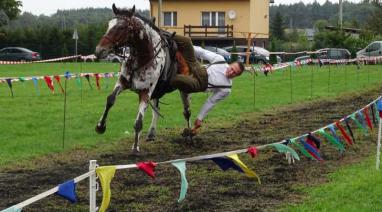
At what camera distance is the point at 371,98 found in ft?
71.1

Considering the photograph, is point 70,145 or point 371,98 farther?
point 371,98

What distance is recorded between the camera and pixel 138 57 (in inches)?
430

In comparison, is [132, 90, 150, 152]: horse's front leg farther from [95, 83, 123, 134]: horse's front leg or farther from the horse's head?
the horse's head

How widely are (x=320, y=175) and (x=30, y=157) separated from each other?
14.7ft

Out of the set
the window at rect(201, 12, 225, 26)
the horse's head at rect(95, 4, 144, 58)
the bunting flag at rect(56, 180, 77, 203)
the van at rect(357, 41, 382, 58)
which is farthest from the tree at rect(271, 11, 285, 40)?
the bunting flag at rect(56, 180, 77, 203)

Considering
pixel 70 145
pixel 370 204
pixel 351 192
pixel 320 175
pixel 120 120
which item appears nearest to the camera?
pixel 370 204

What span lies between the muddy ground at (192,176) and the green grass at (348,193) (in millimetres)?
213

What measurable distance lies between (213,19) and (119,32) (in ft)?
176

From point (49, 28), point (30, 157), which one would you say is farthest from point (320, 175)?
point (49, 28)

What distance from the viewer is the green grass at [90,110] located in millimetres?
12398

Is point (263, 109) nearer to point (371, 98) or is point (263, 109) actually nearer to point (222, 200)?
point (371, 98)

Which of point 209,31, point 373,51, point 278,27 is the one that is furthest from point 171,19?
point 278,27

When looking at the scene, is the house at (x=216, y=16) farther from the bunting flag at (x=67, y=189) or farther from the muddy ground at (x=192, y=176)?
the bunting flag at (x=67, y=189)

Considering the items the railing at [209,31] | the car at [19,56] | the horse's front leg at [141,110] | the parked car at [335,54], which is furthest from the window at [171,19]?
the horse's front leg at [141,110]
